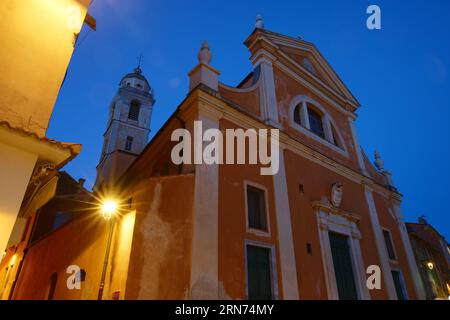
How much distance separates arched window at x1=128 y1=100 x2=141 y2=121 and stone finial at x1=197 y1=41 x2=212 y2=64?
17.8 meters

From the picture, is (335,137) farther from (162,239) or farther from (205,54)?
(162,239)

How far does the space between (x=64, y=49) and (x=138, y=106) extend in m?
22.2

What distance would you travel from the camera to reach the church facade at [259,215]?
6.12m

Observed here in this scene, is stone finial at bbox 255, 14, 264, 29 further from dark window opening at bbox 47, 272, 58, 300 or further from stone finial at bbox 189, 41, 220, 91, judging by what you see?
dark window opening at bbox 47, 272, 58, 300

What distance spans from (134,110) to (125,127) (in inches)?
95.5

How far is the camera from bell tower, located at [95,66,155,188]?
2242cm

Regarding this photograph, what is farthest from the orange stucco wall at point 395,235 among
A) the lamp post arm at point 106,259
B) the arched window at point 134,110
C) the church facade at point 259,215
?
the arched window at point 134,110

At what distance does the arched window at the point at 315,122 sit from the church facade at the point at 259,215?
7 cm

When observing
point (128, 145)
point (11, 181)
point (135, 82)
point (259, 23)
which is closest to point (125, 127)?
point (128, 145)

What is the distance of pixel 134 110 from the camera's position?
86.0 ft

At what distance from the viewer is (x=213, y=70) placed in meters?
8.81

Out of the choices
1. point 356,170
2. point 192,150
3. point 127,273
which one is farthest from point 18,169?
point 356,170

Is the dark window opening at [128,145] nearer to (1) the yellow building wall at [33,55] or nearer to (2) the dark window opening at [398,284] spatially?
(1) the yellow building wall at [33,55]
